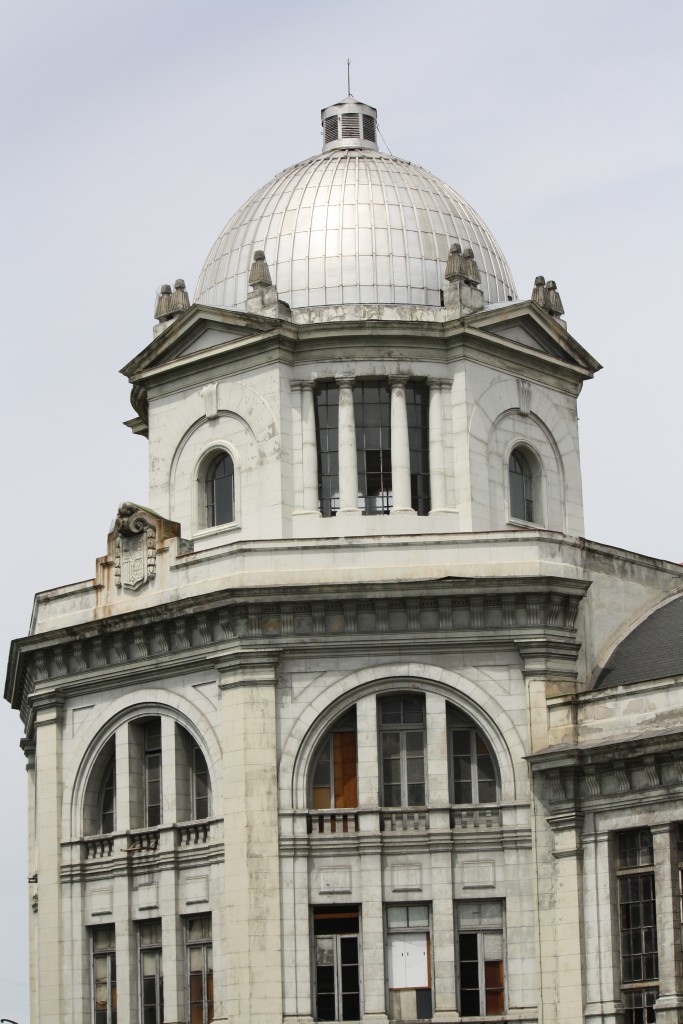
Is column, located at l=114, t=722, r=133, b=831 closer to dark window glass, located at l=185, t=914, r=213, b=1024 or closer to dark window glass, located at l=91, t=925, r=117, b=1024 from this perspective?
dark window glass, located at l=91, t=925, r=117, b=1024

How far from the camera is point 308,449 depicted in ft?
171

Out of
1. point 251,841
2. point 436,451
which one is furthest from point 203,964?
point 436,451

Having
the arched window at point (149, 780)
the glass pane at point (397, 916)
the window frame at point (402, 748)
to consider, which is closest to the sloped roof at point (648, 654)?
the window frame at point (402, 748)

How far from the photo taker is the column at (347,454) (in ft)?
170

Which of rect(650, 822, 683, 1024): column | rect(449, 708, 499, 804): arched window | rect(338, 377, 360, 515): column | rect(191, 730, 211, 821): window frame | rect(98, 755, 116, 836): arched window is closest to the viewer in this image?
rect(650, 822, 683, 1024): column

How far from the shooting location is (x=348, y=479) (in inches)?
2042

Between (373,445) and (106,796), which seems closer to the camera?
(106,796)

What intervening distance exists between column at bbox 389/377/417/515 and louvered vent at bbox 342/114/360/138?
1012 centimetres

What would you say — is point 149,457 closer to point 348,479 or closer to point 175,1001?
point 348,479

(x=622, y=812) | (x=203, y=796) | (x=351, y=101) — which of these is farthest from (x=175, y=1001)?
(x=351, y=101)

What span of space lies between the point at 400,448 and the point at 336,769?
28.4ft

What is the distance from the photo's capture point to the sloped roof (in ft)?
158

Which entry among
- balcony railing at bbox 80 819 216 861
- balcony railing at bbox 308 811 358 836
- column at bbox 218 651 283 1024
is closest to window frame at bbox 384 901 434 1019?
balcony railing at bbox 308 811 358 836

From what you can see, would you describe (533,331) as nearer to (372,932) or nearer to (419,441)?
(419,441)
